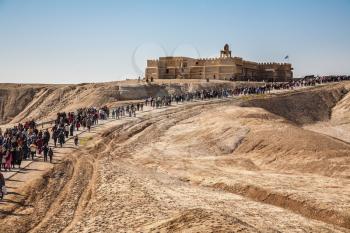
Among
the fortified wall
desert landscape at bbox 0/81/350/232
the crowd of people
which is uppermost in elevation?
the fortified wall

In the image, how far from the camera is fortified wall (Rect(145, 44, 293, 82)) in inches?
2844

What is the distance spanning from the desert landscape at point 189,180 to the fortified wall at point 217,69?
2544 cm

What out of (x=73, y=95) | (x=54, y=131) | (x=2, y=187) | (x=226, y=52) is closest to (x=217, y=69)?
(x=226, y=52)

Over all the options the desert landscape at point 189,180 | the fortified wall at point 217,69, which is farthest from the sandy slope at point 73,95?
the desert landscape at point 189,180

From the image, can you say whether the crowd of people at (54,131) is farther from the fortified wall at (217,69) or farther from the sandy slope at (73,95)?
the fortified wall at (217,69)

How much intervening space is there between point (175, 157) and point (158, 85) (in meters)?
34.8

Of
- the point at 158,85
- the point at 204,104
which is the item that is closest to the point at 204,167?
the point at 204,104

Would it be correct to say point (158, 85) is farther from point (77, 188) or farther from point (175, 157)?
point (77, 188)

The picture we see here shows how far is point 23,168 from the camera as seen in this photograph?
24375 mm

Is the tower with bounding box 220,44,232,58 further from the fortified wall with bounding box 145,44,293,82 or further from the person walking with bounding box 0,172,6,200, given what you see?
the person walking with bounding box 0,172,6,200

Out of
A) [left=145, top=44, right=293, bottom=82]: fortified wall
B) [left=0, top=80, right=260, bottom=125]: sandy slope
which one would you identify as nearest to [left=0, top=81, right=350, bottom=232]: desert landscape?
[left=0, top=80, right=260, bottom=125]: sandy slope

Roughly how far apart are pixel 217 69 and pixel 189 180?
161ft

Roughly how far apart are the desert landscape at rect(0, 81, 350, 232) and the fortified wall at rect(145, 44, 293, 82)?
25.4m

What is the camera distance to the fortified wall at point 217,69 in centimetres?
7225
